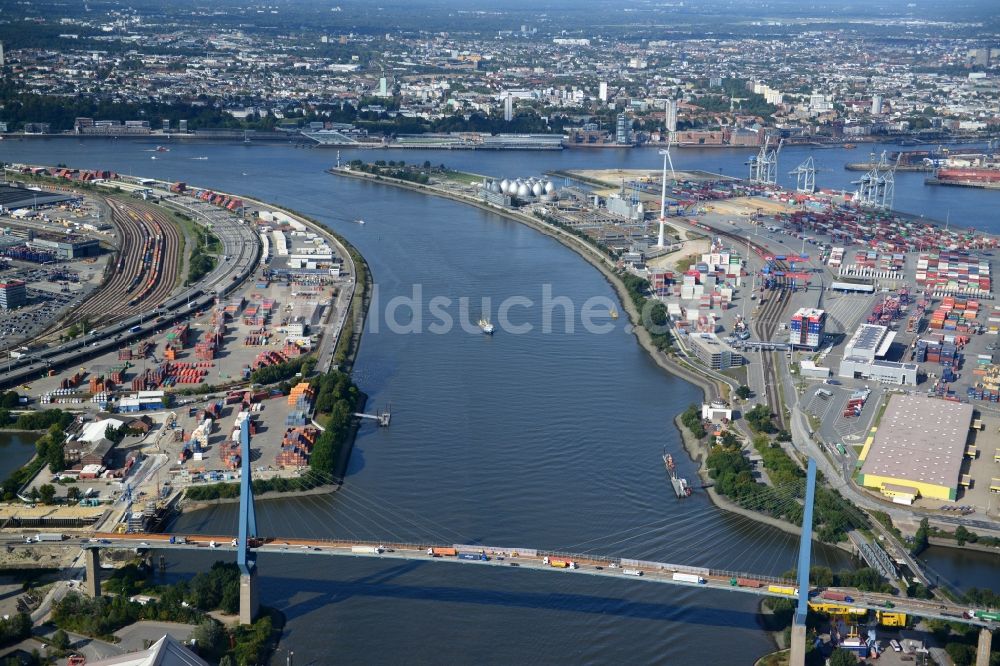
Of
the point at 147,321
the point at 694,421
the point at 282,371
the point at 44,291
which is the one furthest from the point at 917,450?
the point at 44,291

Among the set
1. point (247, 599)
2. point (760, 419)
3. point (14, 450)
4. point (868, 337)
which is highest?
point (868, 337)

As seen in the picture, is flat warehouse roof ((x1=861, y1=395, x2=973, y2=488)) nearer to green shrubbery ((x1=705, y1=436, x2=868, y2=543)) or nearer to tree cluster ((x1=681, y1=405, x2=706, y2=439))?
green shrubbery ((x1=705, y1=436, x2=868, y2=543))

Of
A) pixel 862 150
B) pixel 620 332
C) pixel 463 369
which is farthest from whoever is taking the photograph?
pixel 862 150

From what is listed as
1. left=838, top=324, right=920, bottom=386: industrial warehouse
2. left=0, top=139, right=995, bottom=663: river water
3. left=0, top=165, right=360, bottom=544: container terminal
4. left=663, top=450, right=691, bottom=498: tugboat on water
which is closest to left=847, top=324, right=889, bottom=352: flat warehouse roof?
left=838, top=324, right=920, bottom=386: industrial warehouse

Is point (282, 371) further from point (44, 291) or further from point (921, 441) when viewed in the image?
point (921, 441)

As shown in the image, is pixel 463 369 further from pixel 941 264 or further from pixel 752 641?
pixel 941 264

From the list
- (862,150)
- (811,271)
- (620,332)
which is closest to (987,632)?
(620,332)
